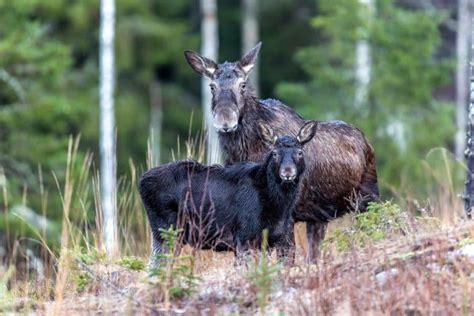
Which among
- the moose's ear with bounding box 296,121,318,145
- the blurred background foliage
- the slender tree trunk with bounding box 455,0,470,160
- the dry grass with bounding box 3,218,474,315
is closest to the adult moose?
the moose's ear with bounding box 296,121,318,145

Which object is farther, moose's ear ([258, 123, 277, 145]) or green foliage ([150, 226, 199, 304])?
moose's ear ([258, 123, 277, 145])

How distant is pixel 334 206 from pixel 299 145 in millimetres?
1848

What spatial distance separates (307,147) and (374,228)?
2043 millimetres

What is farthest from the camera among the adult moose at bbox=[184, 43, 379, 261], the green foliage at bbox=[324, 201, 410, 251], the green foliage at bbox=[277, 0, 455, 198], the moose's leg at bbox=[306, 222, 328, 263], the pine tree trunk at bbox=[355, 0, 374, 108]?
the pine tree trunk at bbox=[355, 0, 374, 108]

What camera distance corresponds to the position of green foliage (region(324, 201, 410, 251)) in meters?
11.1

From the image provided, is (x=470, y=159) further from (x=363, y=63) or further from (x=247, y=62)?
(x=363, y=63)

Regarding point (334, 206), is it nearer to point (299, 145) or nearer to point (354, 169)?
point (354, 169)

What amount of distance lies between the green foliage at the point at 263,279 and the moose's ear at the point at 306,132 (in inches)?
72.4

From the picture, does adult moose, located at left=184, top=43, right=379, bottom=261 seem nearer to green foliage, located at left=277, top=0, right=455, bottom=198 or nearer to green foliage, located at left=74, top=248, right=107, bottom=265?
green foliage, located at left=74, top=248, right=107, bottom=265

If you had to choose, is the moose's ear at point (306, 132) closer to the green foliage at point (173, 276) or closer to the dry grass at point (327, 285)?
the dry grass at point (327, 285)

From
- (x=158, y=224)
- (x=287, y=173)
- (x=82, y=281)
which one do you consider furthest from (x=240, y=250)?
(x=82, y=281)

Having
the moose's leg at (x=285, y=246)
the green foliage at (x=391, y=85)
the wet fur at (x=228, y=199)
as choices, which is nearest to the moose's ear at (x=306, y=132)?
the wet fur at (x=228, y=199)

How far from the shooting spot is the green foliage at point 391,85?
2453 centimetres

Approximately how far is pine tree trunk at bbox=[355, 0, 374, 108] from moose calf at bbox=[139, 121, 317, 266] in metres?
13.7
